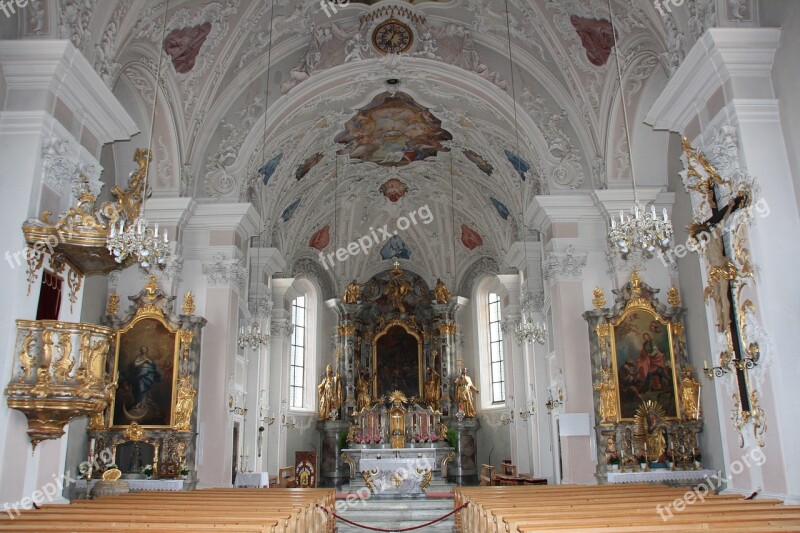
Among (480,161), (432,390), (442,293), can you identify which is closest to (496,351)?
(432,390)

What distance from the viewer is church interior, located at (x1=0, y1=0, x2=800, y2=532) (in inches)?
299

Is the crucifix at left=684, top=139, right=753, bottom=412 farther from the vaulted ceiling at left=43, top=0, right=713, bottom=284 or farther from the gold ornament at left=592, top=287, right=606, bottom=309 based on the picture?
the gold ornament at left=592, top=287, right=606, bottom=309

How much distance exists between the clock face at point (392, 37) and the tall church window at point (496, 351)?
10.1 metres

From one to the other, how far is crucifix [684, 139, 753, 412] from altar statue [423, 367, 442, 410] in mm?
14534

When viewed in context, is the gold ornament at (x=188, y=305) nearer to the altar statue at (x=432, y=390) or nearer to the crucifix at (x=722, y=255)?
the crucifix at (x=722, y=255)

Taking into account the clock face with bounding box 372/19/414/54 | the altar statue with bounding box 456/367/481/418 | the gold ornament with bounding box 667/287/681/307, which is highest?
the clock face with bounding box 372/19/414/54

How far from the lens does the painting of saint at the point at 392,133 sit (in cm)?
1653

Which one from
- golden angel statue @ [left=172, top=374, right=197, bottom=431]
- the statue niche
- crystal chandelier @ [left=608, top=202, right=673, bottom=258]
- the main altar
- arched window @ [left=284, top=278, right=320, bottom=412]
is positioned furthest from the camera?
the statue niche

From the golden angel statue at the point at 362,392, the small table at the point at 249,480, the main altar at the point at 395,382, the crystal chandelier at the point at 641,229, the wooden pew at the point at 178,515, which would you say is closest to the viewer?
the wooden pew at the point at 178,515

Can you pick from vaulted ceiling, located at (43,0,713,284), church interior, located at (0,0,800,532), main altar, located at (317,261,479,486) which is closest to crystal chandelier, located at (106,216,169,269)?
church interior, located at (0,0,800,532)

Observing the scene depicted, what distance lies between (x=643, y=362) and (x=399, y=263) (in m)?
12.4

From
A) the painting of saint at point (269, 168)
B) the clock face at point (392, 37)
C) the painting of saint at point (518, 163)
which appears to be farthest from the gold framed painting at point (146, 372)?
the painting of saint at point (518, 163)

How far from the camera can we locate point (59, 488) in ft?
26.9

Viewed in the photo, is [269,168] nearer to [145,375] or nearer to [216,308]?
[216,308]
